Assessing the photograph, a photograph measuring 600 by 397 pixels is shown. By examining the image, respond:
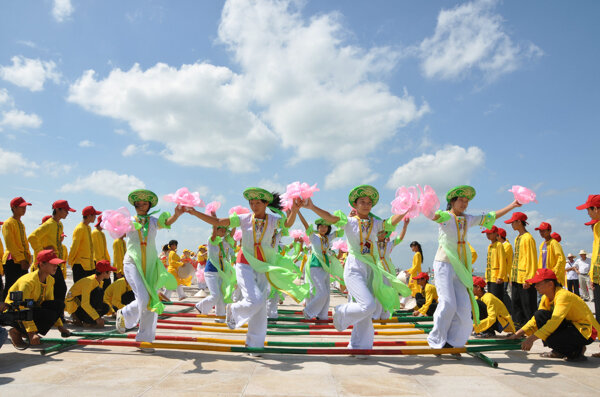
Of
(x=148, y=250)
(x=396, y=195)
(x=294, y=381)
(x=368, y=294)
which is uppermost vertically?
(x=396, y=195)

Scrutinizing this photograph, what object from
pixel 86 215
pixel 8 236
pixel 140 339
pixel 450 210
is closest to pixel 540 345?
pixel 450 210

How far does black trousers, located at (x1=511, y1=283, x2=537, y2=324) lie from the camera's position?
692cm

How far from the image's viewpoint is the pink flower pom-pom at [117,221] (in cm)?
510

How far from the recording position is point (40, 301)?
5371 mm

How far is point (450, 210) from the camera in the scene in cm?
555

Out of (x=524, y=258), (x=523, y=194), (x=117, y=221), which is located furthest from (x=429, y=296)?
(x=117, y=221)

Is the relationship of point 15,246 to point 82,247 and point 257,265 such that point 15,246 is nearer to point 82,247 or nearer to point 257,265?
point 82,247

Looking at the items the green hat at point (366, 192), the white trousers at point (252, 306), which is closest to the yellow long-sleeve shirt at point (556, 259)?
the green hat at point (366, 192)

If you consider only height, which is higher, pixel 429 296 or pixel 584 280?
pixel 584 280

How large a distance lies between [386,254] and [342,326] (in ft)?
13.8

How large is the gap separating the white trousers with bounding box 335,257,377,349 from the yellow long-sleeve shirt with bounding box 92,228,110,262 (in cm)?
543

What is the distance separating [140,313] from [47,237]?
291cm

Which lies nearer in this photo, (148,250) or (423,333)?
(148,250)

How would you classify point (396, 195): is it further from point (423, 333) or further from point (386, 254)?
point (386, 254)
